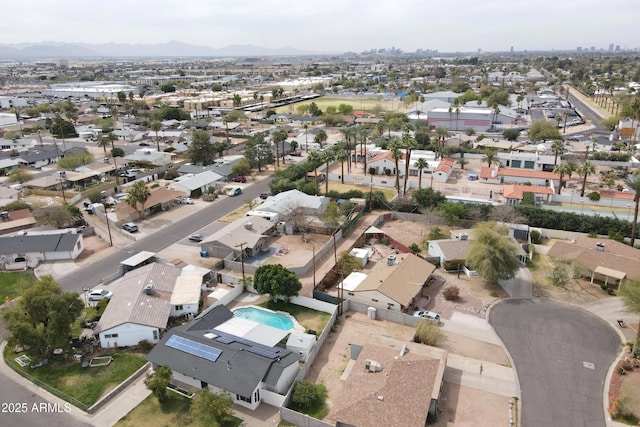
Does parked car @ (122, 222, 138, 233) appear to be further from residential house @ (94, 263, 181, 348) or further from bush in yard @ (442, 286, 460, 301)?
bush in yard @ (442, 286, 460, 301)

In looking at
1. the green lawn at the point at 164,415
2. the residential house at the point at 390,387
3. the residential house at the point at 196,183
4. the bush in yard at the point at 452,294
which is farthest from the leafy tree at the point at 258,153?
the green lawn at the point at 164,415

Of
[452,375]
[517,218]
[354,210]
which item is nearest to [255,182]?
[354,210]

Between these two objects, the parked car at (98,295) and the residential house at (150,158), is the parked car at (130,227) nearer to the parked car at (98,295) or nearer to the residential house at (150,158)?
the parked car at (98,295)

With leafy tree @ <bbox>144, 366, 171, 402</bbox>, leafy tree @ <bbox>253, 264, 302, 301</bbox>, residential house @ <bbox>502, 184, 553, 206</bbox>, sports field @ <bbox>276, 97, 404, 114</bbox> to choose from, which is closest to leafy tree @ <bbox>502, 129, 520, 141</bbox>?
residential house @ <bbox>502, 184, 553, 206</bbox>

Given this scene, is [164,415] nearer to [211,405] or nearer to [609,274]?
[211,405]

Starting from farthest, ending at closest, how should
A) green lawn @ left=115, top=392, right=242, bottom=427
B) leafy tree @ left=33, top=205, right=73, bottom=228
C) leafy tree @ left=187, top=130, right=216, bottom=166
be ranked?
leafy tree @ left=187, top=130, right=216, bottom=166
leafy tree @ left=33, top=205, right=73, bottom=228
green lawn @ left=115, top=392, right=242, bottom=427
